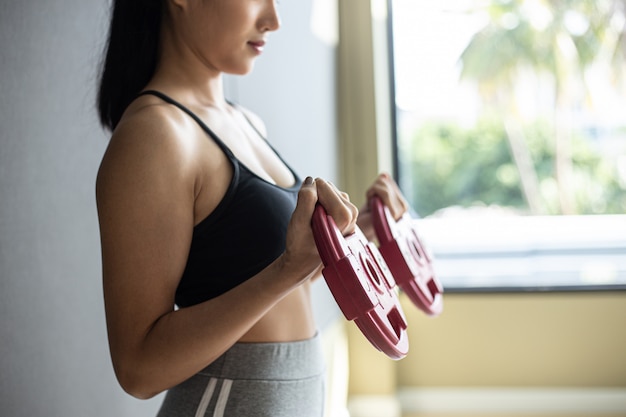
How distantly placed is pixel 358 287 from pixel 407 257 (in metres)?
0.44

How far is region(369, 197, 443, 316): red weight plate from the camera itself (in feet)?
4.29

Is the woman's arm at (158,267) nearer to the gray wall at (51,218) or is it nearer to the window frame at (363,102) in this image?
the gray wall at (51,218)

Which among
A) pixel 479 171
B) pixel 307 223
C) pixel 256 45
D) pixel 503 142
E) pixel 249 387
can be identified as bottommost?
pixel 479 171

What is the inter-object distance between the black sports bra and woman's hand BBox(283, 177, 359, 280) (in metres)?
0.12

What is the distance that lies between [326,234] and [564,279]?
241cm

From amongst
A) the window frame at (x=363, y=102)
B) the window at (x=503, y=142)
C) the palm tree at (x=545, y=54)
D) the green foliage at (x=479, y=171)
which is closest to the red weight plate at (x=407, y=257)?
the window frame at (x=363, y=102)

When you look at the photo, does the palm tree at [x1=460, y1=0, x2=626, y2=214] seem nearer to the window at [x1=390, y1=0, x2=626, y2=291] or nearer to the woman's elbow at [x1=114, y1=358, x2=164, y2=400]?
the window at [x1=390, y1=0, x2=626, y2=291]

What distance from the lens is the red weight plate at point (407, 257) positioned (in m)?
1.31

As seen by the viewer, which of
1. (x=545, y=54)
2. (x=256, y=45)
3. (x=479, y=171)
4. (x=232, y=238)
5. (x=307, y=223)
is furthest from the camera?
(x=545, y=54)

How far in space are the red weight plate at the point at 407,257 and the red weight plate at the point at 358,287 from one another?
0.27 m

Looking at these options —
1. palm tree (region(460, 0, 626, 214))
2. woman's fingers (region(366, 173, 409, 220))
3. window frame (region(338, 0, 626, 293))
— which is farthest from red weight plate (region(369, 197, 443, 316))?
palm tree (region(460, 0, 626, 214))

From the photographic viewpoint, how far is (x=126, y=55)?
1.07m

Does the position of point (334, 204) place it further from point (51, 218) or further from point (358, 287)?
point (51, 218)

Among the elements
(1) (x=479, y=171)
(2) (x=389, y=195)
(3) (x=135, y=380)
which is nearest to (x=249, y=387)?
(3) (x=135, y=380)
